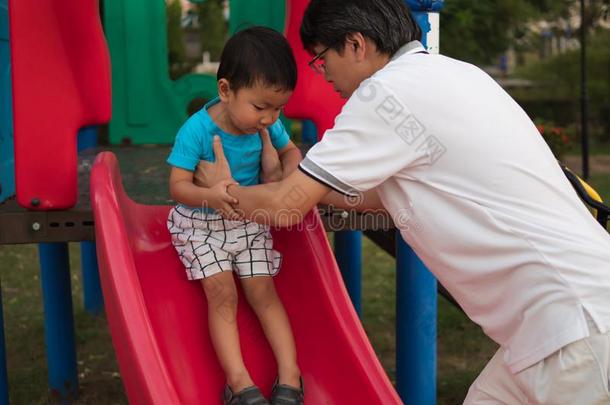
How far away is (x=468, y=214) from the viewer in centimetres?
185

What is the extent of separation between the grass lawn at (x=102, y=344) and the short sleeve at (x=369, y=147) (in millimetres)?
2421

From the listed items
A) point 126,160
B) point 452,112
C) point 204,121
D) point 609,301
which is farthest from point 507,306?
point 126,160

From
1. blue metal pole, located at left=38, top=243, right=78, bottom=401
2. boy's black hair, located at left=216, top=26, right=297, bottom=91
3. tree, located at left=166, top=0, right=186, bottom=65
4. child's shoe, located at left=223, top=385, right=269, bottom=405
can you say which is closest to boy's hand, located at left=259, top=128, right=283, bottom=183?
boy's black hair, located at left=216, top=26, right=297, bottom=91

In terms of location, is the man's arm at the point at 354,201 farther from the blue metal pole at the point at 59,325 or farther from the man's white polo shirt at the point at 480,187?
the blue metal pole at the point at 59,325

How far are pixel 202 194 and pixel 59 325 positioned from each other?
1.97 metres

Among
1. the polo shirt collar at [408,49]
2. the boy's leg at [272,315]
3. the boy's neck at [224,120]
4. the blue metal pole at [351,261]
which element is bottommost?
the blue metal pole at [351,261]

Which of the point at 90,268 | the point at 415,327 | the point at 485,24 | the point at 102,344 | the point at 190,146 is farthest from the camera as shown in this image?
the point at 485,24

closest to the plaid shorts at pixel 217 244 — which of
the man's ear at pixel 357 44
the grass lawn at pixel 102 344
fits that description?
the man's ear at pixel 357 44

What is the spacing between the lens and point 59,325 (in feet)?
13.0

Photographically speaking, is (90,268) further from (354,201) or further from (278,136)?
(354,201)

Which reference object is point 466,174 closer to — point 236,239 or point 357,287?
point 236,239

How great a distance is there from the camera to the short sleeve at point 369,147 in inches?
72.1

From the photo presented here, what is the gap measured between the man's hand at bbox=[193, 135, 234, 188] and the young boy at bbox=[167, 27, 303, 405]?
0.10ft

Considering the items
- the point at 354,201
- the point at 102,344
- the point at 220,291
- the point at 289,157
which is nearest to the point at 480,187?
the point at 354,201
